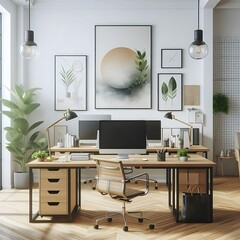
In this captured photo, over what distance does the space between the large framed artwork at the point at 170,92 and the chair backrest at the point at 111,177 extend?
3210 millimetres

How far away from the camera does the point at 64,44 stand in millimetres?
7207

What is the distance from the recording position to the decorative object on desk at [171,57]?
720 cm

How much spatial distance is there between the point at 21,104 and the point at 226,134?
3.69 meters

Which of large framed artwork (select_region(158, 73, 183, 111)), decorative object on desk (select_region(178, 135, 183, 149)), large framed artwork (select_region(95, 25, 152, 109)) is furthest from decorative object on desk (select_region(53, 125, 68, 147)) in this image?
decorative object on desk (select_region(178, 135, 183, 149))

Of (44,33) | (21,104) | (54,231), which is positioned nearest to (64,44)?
(44,33)

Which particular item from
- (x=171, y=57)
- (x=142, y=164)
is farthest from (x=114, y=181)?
(x=171, y=57)

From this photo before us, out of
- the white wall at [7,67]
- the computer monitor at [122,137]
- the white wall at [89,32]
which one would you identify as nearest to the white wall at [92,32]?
the white wall at [89,32]

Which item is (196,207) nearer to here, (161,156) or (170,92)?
(161,156)

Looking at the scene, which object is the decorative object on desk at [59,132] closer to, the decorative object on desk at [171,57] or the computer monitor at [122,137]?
the decorative object on desk at [171,57]

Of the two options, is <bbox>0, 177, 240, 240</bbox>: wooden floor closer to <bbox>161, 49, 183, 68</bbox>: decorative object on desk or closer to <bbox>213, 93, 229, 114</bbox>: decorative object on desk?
<bbox>213, 93, 229, 114</bbox>: decorative object on desk

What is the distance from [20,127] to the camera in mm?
6441

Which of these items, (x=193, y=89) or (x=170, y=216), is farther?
(x=193, y=89)

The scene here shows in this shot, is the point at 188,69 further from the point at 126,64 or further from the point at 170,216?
the point at 170,216

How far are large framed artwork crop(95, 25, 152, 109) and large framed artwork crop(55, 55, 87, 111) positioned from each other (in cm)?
23
